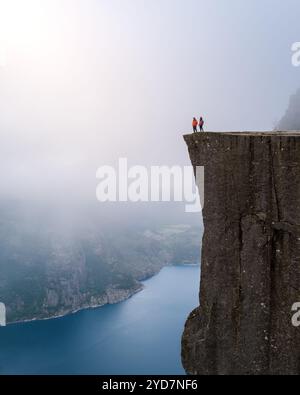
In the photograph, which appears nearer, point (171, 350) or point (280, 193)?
point (280, 193)

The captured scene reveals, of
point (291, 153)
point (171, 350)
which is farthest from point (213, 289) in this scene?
point (171, 350)

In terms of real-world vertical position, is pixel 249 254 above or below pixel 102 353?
above

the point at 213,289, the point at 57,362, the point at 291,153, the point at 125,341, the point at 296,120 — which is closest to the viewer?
the point at 291,153

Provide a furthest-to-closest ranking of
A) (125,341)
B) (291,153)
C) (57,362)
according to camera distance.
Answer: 1. (125,341)
2. (57,362)
3. (291,153)

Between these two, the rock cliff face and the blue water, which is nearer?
the rock cliff face

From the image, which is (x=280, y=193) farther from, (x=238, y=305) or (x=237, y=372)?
(x=237, y=372)

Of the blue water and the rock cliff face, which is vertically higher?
the rock cliff face

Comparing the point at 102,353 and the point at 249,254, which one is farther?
the point at 102,353
